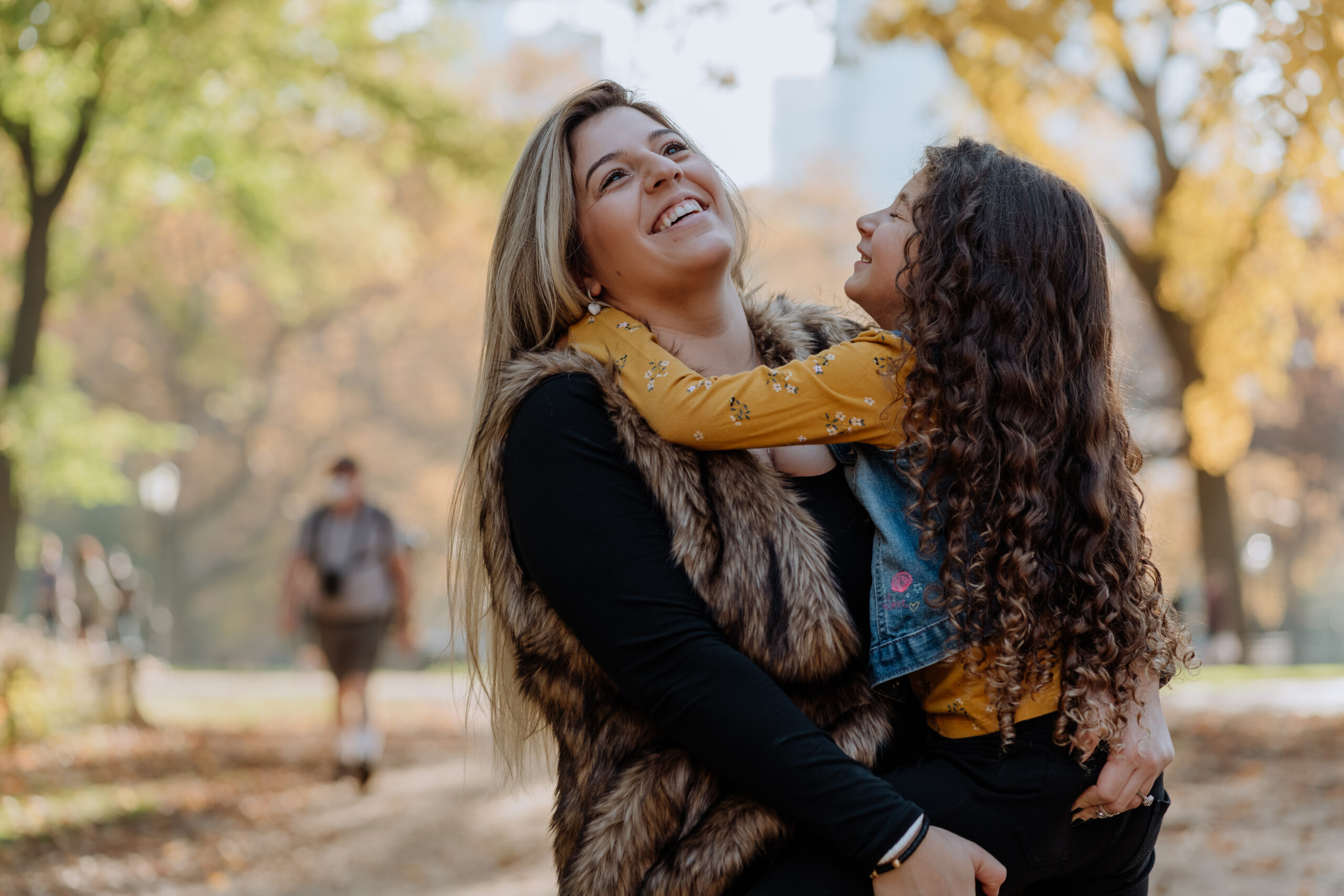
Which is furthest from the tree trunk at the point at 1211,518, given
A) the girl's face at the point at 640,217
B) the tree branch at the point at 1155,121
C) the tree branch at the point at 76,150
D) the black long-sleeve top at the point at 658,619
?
the black long-sleeve top at the point at 658,619

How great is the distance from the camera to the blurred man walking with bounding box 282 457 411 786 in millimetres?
9305

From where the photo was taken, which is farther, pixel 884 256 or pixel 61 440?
pixel 61 440

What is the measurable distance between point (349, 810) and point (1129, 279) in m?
11.9

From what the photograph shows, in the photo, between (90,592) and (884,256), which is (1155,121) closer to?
(884,256)

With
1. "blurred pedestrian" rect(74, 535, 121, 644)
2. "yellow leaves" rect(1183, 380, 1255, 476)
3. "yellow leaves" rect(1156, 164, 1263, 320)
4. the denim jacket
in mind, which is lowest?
"blurred pedestrian" rect(74, 535, 121, 644)

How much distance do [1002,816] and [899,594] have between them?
1.23ft

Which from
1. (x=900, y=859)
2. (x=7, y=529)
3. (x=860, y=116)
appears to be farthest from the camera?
(x=860, y=116)

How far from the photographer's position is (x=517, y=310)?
244 cm

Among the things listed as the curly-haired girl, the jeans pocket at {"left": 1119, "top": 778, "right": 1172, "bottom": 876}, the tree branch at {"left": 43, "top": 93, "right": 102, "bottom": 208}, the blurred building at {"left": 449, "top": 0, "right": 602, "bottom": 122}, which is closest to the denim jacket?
the curly-haired girl

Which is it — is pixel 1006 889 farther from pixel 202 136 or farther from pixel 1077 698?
pixel 202 136

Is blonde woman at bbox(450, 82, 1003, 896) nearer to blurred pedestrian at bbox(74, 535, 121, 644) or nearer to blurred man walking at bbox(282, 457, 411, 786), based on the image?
blurred man walking at bbox(282, 457, 411, 786)

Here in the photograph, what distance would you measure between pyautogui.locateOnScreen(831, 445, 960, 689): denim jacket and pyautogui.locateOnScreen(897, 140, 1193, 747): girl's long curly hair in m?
0.04

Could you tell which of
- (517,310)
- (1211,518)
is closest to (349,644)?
(517,310)

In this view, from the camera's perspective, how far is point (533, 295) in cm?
241
